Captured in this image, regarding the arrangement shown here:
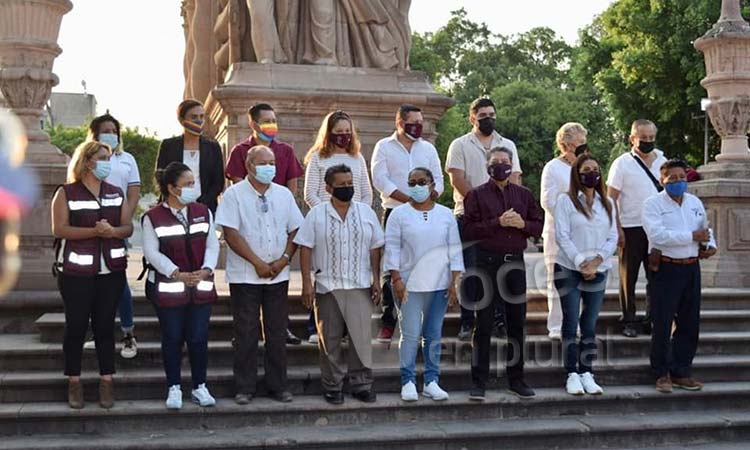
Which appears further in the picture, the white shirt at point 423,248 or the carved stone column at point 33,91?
the carved stone column at point 33,91

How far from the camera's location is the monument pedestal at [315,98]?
10.2 m

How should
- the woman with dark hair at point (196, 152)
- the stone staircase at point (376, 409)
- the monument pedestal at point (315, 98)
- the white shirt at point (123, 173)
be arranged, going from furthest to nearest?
the monument pedestal at point (315, 98) < the woman with dark hair at point (196, 152) < the white shirt at point (123, 173) < the stone staircase at point (376, 409)

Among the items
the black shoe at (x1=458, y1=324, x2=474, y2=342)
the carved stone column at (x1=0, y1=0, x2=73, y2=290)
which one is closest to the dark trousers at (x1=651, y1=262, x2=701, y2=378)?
the black shoe at (x1=458, y1=324, x2=474, y2=342)

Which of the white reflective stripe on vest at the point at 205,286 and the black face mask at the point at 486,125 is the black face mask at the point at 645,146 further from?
the white reflective stripe on vest at the point at 205,286

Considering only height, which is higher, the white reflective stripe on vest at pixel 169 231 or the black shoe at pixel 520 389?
the white reflective stripe on vest at pixel 169 231

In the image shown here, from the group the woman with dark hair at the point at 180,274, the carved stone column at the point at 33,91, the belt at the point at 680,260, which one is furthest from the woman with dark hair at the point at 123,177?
the belt at the point at 680,260

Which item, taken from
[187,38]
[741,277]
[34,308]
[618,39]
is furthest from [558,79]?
[34,308]

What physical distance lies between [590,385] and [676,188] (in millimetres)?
1666

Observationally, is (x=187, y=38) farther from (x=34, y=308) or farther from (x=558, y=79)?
(x=558, y=79)

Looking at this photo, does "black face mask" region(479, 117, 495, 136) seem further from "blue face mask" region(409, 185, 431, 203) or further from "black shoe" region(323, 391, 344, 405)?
"black shoe" region(323, 391, 344, 405)

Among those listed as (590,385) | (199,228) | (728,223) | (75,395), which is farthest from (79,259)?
(728,223)

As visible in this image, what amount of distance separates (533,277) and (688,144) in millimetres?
19852

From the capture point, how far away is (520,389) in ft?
21.8

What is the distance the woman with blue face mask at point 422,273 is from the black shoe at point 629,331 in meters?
1.90
